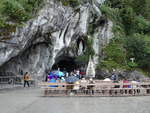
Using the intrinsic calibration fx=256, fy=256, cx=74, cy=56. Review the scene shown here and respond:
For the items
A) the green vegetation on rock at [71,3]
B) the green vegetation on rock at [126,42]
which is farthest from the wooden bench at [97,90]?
the green vegetation on rock at [126,42]

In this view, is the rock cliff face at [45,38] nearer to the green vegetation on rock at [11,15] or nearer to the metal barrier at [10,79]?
the green vegetation on rock at [11,15]

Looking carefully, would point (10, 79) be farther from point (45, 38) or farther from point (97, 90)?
point (97, 90)

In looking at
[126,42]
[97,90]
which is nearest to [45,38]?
[97,90]

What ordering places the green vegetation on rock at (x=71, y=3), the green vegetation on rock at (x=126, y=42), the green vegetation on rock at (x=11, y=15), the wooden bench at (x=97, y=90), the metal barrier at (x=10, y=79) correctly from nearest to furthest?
the wooden bench at (x=97, y=90)
the green vegetation on rock at (x=11, y=15)
the metal barrier at (x=10, y=79)
the green vegetation on rock at (x=71, y=3)
the green vegetation on rock at (x=126, y=42)

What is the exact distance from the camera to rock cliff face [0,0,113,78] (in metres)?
19.4

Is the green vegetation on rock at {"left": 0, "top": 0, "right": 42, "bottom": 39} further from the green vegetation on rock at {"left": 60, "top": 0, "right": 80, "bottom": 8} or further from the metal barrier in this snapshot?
the green vegetation on rock at {"left": 60, "top": 0, "right": 80, "bottom": 8}

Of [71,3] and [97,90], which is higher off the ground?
[71,3]

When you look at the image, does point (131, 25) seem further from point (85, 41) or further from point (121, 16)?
point (85, 41)

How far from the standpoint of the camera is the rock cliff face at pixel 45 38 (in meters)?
19.4

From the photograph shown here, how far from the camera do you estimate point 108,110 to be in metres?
10.4

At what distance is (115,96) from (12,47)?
27.6 feet

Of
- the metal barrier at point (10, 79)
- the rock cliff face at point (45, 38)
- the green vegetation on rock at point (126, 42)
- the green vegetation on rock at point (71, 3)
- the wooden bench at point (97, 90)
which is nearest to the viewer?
the wooden bench at point (97, 90)

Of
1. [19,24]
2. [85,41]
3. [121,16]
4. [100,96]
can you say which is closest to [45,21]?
[19,24]

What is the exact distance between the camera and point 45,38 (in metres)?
23.5
